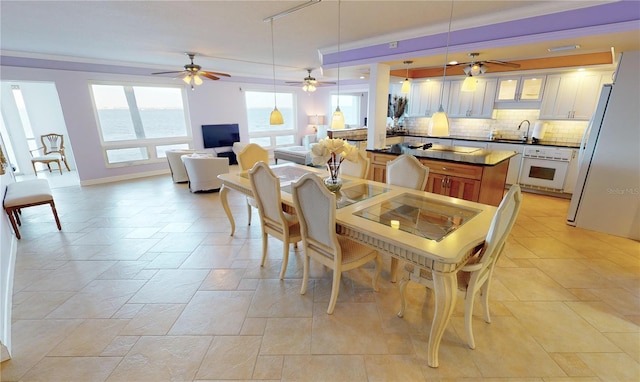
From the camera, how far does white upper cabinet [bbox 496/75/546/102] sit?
190 inches

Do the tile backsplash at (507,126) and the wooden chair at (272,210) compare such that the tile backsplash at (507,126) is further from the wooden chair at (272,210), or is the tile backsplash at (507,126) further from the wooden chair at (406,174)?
the wooden chair at (272,210)

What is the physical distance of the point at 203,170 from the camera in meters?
4.97

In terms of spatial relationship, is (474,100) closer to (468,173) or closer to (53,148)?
(468,173)

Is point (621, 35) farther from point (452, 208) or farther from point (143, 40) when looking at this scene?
point (143, 40)

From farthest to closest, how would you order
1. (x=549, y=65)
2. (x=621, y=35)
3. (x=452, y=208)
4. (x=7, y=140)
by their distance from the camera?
(x=7, y=140), (x=549, y=65), (x=621, y=35), (x=452, y=208)

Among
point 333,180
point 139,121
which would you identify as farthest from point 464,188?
point 139,121

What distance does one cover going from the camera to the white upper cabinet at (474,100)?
5344 millimetres

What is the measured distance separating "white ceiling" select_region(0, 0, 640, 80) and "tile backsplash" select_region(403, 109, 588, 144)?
1.96 m

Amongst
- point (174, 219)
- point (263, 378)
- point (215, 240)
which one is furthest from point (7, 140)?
point (263, 378)

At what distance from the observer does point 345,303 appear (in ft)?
7.16

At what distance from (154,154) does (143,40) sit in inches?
135

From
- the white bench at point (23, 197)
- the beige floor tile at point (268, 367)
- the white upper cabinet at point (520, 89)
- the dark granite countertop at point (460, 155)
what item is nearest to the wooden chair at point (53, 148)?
the white bench at point (23, 197)

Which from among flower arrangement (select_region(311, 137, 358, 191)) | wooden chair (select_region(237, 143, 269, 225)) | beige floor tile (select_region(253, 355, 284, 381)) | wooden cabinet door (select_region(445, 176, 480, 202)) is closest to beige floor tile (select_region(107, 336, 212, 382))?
beige floor tile (select_region(253, 355, 284, 381))

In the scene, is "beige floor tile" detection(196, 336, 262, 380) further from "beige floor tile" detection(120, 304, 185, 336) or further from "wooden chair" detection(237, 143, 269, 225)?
"wooden chair" detection(237, 143, 269, 225)
